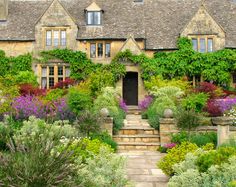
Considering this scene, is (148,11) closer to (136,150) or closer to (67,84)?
(67,84)

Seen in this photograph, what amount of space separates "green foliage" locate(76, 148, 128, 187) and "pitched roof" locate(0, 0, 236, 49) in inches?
770

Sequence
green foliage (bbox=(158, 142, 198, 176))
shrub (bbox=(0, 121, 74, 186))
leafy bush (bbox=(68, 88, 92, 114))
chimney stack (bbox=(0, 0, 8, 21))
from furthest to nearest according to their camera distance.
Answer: chimney stack (bbox=(0, 0, 8, 21)) < leafy bush (bbox=(68, 88, 92, 114)) < green foliage (bbox=(158, 142, 198, 176)) < shrub (bbox=(0, 121, 74, 186))

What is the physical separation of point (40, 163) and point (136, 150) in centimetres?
859

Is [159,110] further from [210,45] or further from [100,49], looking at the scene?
[210,45]

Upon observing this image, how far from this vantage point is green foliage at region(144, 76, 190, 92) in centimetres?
2265

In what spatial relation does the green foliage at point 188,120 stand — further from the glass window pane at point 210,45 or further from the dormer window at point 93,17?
the dormer window at point 93,17

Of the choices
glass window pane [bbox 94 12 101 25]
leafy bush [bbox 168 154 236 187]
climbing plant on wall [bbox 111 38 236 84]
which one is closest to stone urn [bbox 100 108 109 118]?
leafy bush [bbox 168 154 236 187]

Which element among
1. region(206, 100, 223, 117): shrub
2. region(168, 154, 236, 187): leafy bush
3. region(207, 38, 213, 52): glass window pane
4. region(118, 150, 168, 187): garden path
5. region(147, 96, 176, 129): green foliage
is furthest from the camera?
region(207, 38, 213, 52): glass window pane

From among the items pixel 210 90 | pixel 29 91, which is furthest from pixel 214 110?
pixel 29 91

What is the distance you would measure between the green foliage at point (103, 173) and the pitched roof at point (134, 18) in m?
19.6

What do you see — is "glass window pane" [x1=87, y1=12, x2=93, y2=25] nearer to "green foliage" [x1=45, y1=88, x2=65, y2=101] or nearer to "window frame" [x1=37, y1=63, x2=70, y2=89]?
"window frame" [x1=37, y1=63, x2=70, y2=89]

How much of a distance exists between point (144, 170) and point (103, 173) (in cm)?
348

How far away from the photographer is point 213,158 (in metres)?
8.05

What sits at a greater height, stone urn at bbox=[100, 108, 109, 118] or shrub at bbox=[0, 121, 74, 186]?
stone urn at bbox=[100, 108, 109, 118]
